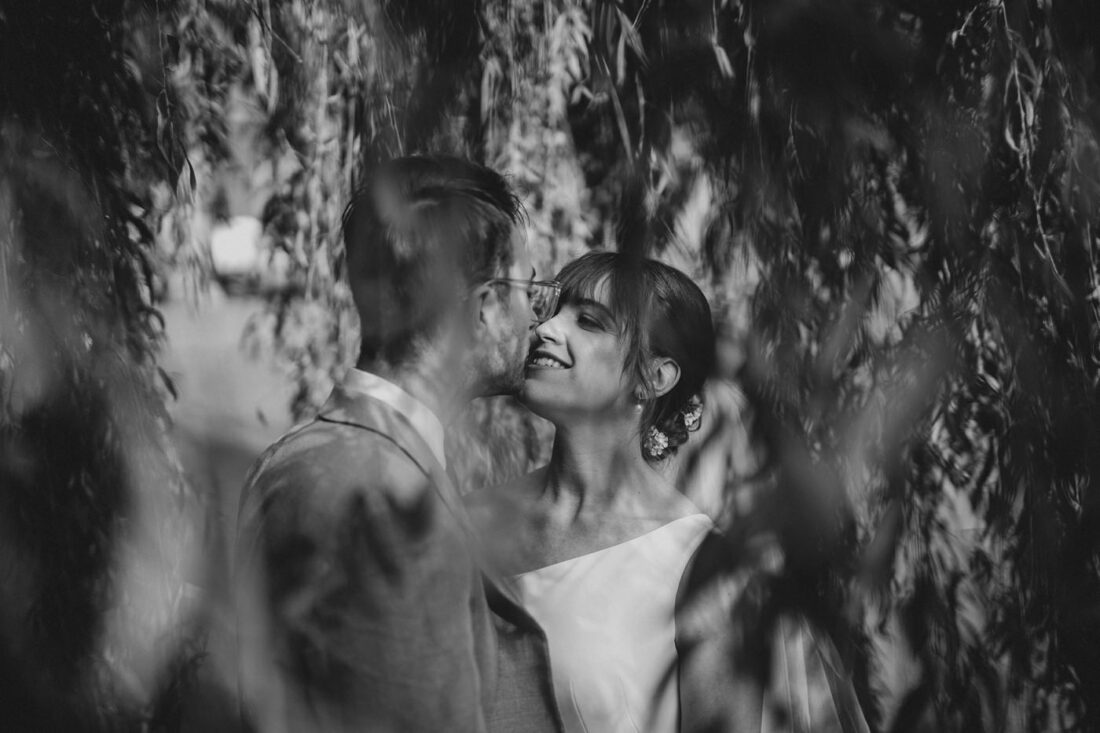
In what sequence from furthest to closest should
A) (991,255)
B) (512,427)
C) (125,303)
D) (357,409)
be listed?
(512,427)
(125,303)
(991,255)
(357,409)

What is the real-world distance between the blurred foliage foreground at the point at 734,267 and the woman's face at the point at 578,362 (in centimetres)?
24

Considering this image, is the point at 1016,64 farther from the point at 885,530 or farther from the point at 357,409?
the point at 357,409

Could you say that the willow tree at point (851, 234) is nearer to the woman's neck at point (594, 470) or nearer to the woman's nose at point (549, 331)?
the woman's neck at point (594, 470)

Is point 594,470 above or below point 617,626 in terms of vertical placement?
above

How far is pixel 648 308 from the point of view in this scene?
169 centimetres

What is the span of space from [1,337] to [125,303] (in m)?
0.20

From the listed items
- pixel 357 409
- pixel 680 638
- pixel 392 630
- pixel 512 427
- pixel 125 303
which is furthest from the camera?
pixel 512 427

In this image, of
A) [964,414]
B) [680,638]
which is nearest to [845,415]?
[964,414]

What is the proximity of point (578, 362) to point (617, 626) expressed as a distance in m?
0.41

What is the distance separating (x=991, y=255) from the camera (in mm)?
Result: 1653

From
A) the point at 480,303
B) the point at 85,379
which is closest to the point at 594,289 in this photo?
the point at 480,303

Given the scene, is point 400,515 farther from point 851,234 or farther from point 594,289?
point 851,234

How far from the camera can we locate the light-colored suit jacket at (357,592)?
1070 millimetres

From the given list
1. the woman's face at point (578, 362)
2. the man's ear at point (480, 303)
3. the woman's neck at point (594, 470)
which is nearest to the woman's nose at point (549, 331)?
the woman's face at point (578, 362)
